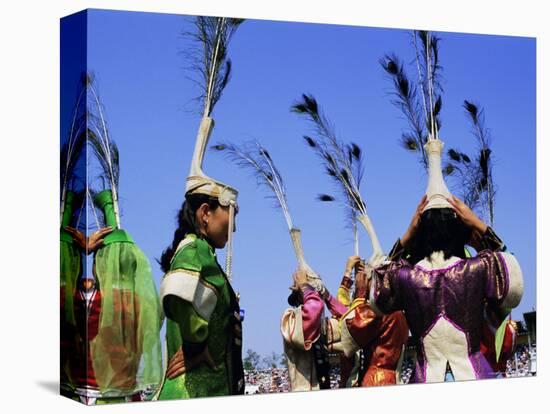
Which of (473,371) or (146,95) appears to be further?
(473,371)

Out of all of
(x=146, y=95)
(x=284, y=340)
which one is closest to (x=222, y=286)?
(x=284, y=340)

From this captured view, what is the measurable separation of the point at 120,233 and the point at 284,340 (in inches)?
66.0

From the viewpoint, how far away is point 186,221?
11.1 m

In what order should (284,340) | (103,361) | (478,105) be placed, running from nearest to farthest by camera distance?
(103,361) < (284,340) < (478,105)

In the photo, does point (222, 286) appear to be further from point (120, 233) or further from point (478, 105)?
point (478, 105)

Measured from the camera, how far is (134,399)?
35.4 ft

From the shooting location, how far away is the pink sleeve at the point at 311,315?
11.7 m

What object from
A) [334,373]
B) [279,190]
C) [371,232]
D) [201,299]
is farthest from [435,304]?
[201,299]

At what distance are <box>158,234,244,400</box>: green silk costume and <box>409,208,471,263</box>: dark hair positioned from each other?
1.79 m

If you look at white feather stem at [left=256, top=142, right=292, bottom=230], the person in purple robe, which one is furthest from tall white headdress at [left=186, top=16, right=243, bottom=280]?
the person in purple robe

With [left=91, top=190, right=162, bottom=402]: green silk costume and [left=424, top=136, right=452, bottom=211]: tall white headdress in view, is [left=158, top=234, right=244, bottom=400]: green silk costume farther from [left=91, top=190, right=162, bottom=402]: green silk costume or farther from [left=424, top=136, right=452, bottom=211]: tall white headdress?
[left=424, top=136, right=452, bottom=211]: tall white headdress

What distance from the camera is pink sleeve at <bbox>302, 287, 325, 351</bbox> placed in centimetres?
1167
